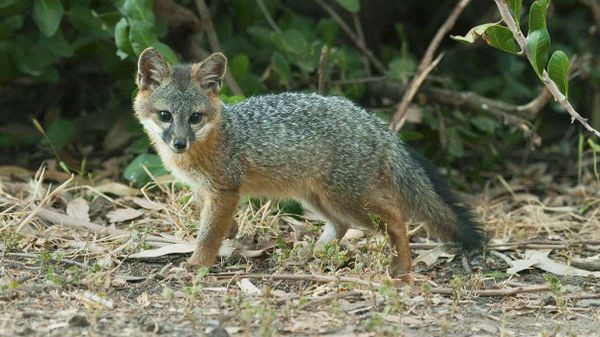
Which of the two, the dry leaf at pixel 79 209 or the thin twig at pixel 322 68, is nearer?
the dry leaf at pixel 79 209

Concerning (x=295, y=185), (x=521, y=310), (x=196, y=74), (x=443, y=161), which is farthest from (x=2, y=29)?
(x=521, y=310)

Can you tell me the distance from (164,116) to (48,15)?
1.93 metres

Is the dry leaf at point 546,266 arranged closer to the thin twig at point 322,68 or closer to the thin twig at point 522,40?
the thin twig at point 522,40

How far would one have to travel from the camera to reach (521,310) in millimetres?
5324

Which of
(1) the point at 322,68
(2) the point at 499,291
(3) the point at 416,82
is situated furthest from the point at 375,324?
(3) the point at 416,82

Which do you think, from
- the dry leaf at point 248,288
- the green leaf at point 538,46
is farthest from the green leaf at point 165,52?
the green leaf at point 538,46

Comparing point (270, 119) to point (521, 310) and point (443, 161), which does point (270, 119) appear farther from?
point (443, 161)

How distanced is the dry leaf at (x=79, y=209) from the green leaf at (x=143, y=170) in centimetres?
44

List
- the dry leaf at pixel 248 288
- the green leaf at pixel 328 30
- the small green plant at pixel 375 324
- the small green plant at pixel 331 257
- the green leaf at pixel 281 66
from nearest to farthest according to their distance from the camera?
the small green plant at pixel 375 324
the dry leaf at pixel 248 288
the small green plant at pixel 331 257
the green leaf at pixel 281 66
the green leaf at pixel 328 30

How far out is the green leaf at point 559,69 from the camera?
5457 mm

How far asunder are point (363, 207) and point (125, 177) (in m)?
2.23

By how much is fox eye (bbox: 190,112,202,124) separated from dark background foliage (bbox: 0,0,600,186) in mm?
1028

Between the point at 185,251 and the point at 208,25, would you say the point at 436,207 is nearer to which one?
the point at 185,251

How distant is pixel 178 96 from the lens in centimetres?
606
